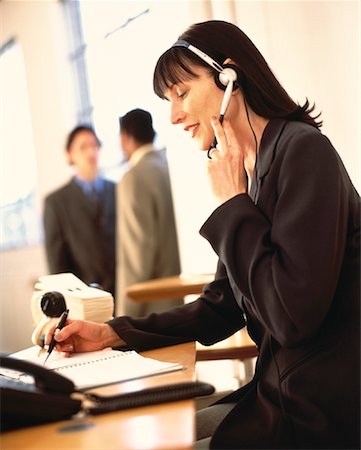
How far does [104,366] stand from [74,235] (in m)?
3.41

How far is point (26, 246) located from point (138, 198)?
3424mm

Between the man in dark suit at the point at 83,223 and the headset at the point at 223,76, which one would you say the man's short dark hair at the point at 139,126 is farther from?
the headset at the point at 223,76

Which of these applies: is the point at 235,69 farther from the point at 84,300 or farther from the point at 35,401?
the point at 35,401

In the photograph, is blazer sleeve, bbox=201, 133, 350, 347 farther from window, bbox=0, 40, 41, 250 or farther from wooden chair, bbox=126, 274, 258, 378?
window, bbox=0, 40, 41, 250

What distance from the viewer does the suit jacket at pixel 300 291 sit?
1.09 meters

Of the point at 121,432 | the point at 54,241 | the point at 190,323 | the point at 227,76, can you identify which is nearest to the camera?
the point at 121,432

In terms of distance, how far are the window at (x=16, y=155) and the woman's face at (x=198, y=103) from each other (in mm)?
5228

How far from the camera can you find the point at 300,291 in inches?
42.3

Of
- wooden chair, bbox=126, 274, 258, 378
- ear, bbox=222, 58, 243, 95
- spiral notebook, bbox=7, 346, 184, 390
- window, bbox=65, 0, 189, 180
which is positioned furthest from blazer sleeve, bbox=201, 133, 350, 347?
window, bbox=65, 0, 189, 180

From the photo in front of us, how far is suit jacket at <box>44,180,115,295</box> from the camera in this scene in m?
4.55

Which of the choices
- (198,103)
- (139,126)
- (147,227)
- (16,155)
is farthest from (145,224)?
(16,155)

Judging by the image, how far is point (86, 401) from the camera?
98 cm

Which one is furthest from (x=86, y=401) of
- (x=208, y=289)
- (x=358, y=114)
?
(x=358, y=114)

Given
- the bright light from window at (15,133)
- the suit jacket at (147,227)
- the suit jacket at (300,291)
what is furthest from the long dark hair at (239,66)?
the bright light from window at (15,133)
